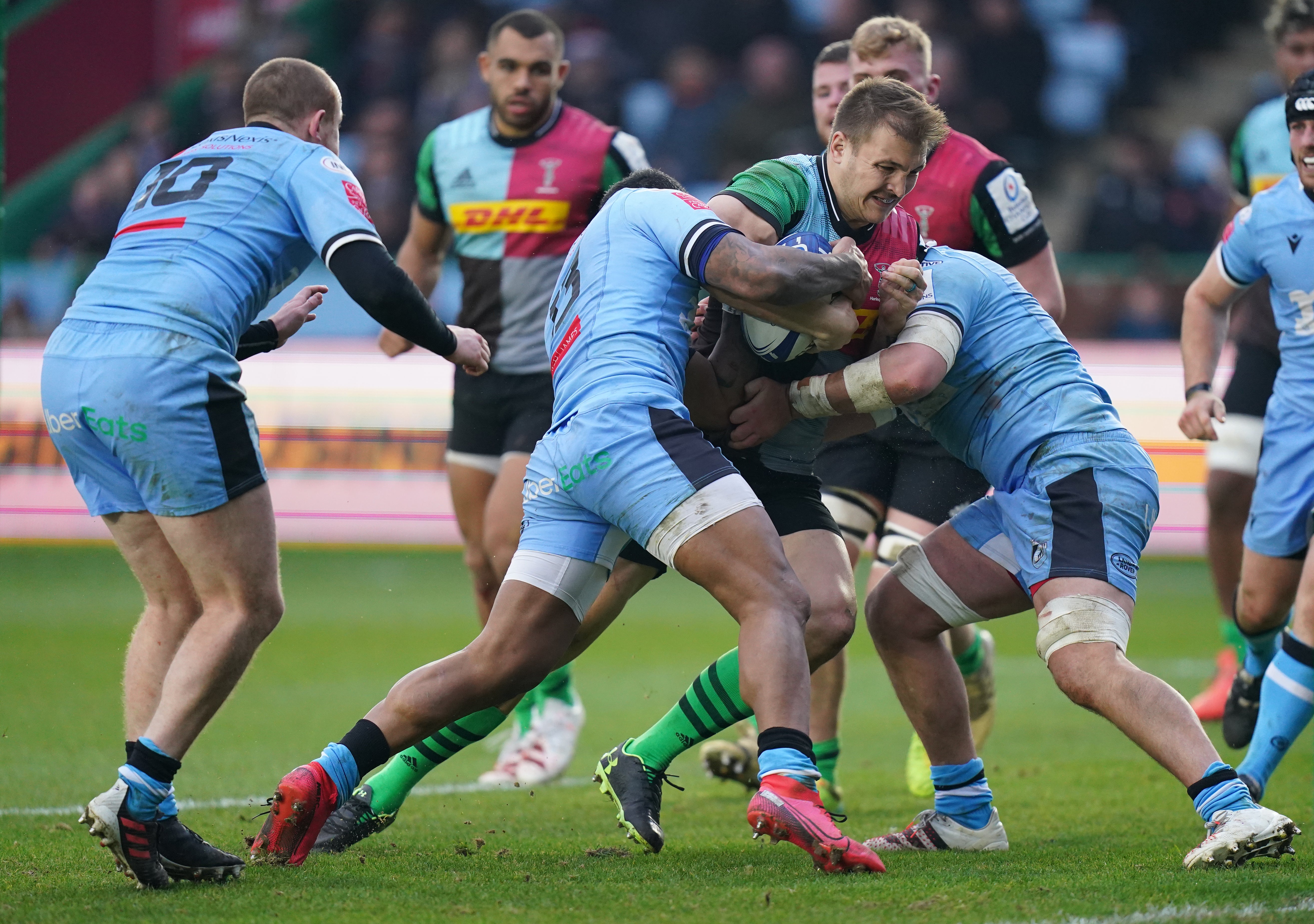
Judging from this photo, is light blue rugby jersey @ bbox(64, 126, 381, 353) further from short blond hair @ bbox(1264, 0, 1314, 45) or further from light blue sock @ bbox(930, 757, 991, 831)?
short blond hair @ bbox(1264, 0, 1314, 45)

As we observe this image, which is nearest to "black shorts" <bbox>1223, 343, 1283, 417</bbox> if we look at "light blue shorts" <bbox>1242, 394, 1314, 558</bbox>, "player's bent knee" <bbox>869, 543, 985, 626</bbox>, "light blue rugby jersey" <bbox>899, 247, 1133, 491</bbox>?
"light blue shorts" <bbox>1242, 394, 1314, 558</bbox>

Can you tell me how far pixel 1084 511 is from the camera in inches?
165

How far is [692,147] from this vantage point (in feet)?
52.7

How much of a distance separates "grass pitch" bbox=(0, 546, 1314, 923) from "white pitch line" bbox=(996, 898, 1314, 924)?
0.04 feet

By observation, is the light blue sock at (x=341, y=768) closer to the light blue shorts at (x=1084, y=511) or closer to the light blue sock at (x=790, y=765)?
the light blue sock at (x=790, y=765)

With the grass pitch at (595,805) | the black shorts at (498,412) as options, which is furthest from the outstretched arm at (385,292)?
the black shorts at (498,412)

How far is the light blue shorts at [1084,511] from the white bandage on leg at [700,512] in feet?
2.89

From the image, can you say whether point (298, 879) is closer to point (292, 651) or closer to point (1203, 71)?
point (292, 651)

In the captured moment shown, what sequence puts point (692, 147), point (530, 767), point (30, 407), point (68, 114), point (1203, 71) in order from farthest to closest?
point (68, 114) → point (1203, 71) → point (692, 147) → point (30, 407) → point (530, 767)

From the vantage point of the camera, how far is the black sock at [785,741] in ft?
12.3

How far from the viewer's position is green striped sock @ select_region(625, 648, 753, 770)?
176 inches

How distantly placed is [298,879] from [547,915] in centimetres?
82

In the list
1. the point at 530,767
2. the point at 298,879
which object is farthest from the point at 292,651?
the point at 298,879

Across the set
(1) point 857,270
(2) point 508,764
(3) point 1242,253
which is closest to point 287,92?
(1) point 857,270
